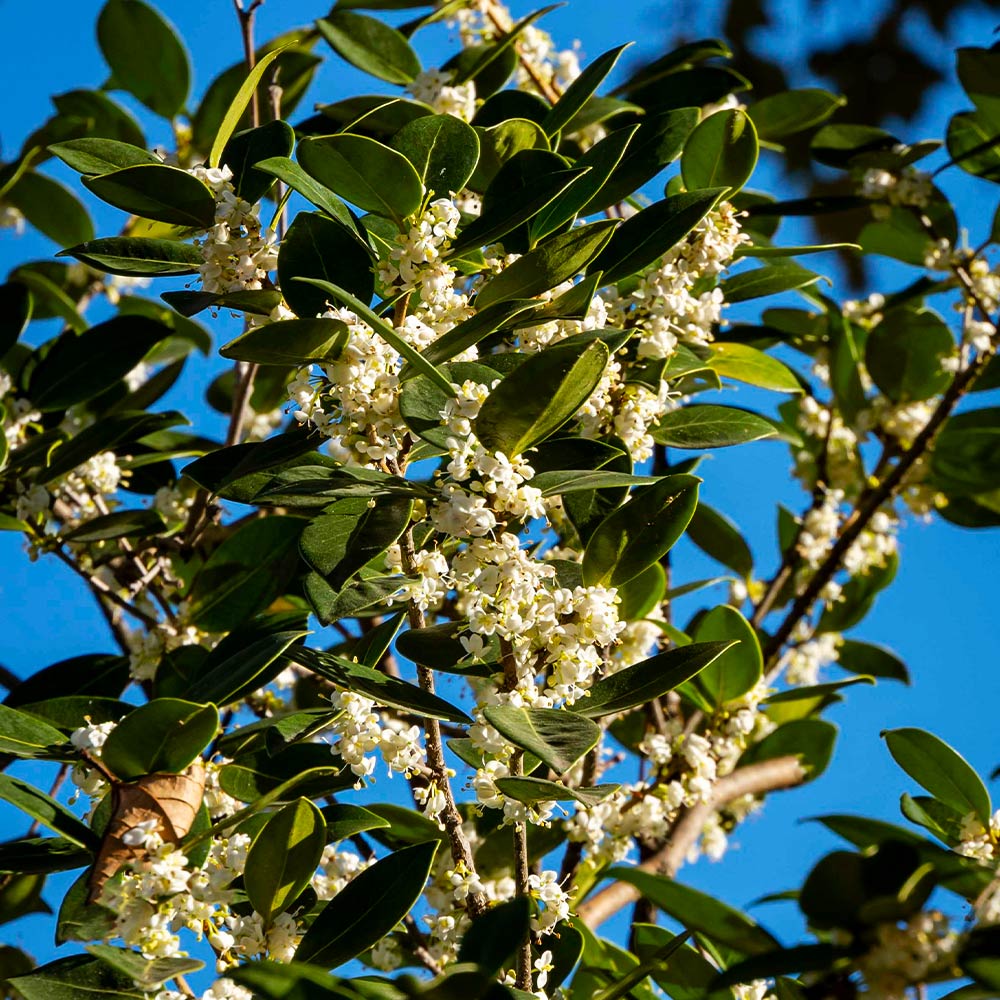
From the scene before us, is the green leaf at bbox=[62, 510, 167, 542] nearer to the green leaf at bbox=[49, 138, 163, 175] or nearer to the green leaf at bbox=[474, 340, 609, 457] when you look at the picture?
the green leaf at bbox=[49, 138, 163, 175]

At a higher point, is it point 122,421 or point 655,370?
point 122,421

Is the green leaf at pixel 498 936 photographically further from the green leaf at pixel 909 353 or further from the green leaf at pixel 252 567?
the green leaf at pixel 909 353

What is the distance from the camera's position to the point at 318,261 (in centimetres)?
121

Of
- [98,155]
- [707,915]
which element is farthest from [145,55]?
[707,915]

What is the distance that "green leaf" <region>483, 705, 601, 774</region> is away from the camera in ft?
3.29

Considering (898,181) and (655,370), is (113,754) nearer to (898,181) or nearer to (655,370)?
Result: (655,370)

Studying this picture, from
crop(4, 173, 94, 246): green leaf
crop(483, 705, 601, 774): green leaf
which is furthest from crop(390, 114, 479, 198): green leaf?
crop(4, 173, 94, 246): green leaf

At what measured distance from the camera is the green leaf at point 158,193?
1171 mm

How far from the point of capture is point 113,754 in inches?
43.8

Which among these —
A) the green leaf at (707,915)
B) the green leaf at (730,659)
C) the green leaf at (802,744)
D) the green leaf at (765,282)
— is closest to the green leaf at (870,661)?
the green leaf at (802,744)

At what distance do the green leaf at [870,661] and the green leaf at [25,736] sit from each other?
1784 millimetres

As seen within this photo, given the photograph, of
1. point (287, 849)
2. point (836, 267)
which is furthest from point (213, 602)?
point (836, 267)

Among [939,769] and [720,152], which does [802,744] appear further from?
[720,152]

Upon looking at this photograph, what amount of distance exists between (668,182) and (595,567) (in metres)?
0.72
